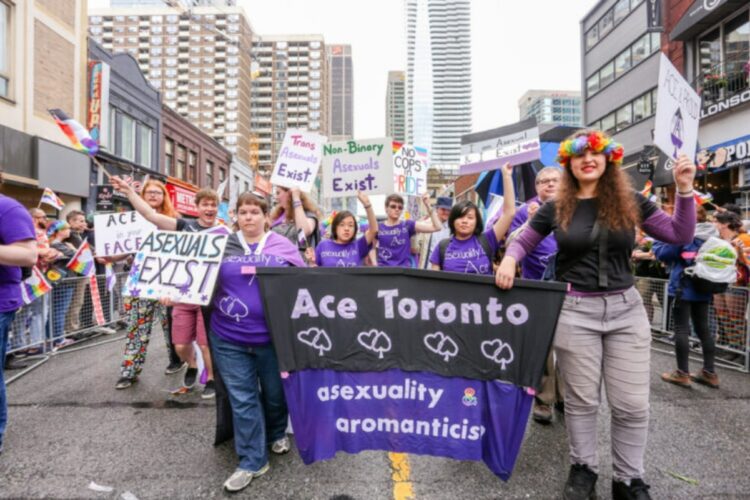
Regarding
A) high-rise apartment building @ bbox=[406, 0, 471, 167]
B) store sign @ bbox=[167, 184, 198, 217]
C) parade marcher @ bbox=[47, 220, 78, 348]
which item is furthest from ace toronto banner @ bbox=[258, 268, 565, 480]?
high-rise apartment building @ bbox=[406, 0, 471, 167]

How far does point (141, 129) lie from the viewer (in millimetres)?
20109

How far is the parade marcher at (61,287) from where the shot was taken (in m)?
6.33

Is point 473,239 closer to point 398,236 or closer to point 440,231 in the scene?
point 398,236

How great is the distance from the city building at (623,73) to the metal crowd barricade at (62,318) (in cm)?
1697

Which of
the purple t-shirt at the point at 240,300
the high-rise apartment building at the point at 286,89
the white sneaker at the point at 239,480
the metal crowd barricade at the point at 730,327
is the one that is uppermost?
the high-rise apartment building at the point at 286,89

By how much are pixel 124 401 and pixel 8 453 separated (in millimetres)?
1047

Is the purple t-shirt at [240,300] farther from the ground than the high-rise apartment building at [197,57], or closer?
closer

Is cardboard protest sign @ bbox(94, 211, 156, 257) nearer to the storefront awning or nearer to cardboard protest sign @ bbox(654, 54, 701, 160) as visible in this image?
cardboard protest sign @ bbox(654, 54, 701, 160)

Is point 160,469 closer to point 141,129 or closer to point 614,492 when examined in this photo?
point 614,492

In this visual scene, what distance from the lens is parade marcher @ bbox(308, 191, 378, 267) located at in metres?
4.89

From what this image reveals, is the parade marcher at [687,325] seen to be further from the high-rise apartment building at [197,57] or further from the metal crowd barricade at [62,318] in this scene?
the high-rise apartment building at [197,57]

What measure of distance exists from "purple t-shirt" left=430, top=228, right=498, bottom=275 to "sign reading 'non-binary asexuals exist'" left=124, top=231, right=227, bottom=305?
1917 mm

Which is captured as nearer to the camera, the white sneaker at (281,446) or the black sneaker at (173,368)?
the white sneaker at (281,446)

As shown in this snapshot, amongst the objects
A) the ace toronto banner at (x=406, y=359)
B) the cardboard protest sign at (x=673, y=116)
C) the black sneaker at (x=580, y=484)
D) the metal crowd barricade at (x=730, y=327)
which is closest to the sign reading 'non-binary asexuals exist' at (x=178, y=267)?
the ace toronto banner at (x=406, y=359)
